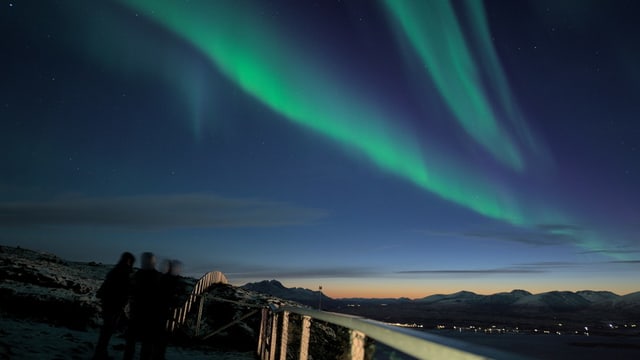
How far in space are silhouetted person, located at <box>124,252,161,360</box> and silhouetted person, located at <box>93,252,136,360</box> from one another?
0.49 metres

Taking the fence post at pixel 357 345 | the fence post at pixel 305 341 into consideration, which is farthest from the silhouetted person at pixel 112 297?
the fence post at pixel 357 345

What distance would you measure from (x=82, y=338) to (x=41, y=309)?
3997 millimetres

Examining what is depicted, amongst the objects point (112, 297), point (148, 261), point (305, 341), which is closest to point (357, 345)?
point (305, 341)

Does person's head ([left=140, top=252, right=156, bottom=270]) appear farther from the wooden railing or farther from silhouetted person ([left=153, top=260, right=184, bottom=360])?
the wooden railing

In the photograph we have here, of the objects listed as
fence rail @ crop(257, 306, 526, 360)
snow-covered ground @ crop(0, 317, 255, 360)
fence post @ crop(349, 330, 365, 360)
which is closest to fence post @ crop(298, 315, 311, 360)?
fence rail @ crop(257, 306, 526, 360)

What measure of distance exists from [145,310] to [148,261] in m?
1.01

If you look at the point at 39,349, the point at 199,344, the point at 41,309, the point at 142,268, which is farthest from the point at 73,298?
the point at 142,268

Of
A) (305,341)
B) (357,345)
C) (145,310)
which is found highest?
(357,345)

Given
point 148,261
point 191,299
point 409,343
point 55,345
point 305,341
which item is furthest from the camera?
point 191,299

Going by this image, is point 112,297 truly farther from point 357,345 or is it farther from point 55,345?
point 357,345

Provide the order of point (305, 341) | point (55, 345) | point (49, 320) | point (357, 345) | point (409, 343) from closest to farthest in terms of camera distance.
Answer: point (409, 343), point (357, 345), point (305, 341), point (55, 345), point (49, 320)

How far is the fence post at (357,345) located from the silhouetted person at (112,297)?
24.7 ft

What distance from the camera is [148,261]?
841 centimetres

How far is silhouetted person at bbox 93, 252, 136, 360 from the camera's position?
8734mm
